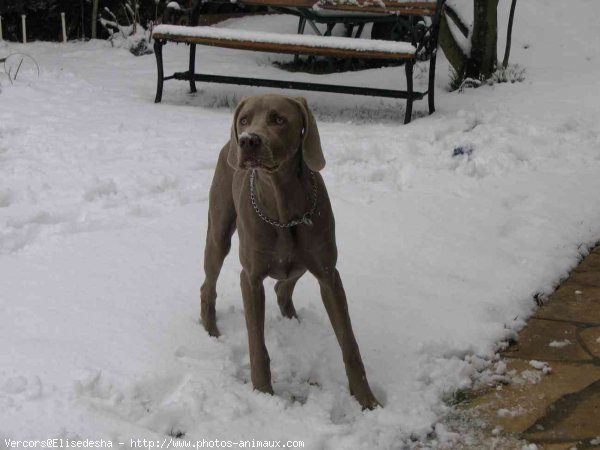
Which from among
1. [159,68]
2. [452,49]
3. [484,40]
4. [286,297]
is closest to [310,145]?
[286,297]

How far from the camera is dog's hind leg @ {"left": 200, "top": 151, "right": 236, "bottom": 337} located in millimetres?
3303

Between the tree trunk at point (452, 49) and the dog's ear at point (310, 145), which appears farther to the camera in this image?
the tree trunk at point (452, 49)

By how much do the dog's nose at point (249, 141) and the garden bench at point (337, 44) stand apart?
4445 millimetres

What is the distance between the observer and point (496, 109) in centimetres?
688

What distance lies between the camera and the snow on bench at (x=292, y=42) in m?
6.84

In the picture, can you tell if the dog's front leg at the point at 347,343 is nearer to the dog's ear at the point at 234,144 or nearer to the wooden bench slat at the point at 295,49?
the dog's ear at the point at 234,144

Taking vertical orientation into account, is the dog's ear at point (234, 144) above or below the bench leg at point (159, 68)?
above

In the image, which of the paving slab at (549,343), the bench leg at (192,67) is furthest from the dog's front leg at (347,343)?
the bench leg at (192,67)

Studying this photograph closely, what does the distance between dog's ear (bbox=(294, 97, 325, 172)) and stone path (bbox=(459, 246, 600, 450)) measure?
→ 3.51 ft

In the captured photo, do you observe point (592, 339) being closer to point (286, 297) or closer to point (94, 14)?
point (286, 297)

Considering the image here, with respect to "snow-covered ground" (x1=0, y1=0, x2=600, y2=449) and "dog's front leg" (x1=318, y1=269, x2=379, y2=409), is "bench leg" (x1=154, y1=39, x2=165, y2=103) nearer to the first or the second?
"snow-covered ground" (x1=0, y1=0, x2=600, y2=449)

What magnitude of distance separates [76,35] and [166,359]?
880cm

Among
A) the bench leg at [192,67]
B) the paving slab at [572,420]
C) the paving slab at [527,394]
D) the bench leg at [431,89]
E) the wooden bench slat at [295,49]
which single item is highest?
the paving slab at [572,420]

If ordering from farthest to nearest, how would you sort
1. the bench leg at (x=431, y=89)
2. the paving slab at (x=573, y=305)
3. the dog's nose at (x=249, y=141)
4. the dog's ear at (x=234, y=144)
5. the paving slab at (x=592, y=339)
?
1. the bench leg at (x=431, y=89)
2. the paving slab at (x=573, y=305)
3. the paving slab at (x=592, y=339)
4. the dog's ear at (x=234, y=144)
5. the dog's nose at (x=249, y=141)
